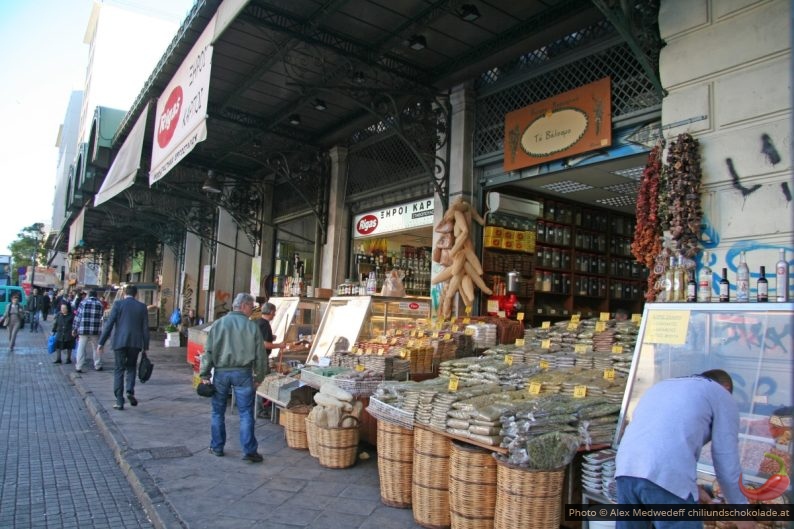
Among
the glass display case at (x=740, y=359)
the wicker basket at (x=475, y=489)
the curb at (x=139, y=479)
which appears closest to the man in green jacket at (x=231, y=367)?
the curb at (x=139, y=479)

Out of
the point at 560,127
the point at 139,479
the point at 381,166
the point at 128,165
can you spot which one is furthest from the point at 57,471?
the point at 128,165

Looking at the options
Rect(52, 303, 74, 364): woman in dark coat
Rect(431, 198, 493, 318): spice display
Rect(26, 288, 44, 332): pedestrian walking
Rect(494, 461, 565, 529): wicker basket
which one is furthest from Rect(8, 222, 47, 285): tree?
Rect(494, 461, 565, 529): wicker basket

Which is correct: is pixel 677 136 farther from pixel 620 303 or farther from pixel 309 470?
pixel 620 303

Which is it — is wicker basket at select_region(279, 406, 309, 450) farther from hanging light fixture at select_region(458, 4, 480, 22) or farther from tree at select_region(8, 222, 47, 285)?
tree at select_region(8, 222, 47, 285)

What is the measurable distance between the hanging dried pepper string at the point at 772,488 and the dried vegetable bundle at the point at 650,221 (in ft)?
7.27

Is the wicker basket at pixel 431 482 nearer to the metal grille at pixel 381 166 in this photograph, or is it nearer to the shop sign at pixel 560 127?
the shop sign at pixel 560 127

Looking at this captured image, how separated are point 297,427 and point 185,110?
15.9 feet

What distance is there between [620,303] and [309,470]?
711 centimetres

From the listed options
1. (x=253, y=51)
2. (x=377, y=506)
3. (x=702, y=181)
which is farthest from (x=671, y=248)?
(x=253, y=51)

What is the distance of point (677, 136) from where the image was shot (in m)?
4.95

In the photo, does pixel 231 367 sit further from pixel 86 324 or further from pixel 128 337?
pixel 86 324

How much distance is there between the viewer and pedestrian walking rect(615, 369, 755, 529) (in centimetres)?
247

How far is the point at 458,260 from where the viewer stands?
25.2ft

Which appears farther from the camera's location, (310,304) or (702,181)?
(310,304)
